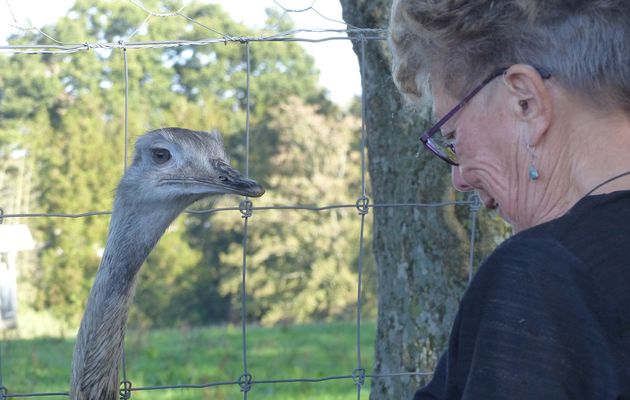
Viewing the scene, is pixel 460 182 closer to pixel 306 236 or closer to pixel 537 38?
pixel 537 38

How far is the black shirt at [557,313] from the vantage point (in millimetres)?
1573

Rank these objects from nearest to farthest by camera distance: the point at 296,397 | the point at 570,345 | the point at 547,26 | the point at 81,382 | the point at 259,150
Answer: the point at 570,345
the point at 547,26
the point at 81,382
the point at 296,397
the point at 259,150

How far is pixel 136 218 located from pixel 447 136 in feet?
4.06

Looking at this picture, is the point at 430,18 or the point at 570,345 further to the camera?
the point at 430,18

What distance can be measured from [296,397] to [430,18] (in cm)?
559

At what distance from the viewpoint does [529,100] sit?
1.82 m

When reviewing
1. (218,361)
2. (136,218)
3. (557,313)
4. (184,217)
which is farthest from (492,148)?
(184,217)

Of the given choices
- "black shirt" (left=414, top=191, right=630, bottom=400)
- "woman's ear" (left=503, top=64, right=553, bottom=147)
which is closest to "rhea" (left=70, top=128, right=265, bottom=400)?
"woman's ear" (left=503, top=64, right=553, bottom=147)

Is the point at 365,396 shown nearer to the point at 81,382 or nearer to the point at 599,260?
the point at 81,382

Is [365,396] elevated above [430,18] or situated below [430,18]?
below

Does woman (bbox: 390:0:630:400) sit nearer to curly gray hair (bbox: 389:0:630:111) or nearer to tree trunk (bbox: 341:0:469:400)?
curly gray hair (bbox: 389:0:630:111)

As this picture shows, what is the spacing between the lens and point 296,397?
23.8 feet

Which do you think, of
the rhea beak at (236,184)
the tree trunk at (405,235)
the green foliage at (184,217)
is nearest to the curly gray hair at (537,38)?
the rhea beak at (236,184)

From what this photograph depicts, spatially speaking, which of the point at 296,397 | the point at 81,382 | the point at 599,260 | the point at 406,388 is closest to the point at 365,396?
the point at 296,397
